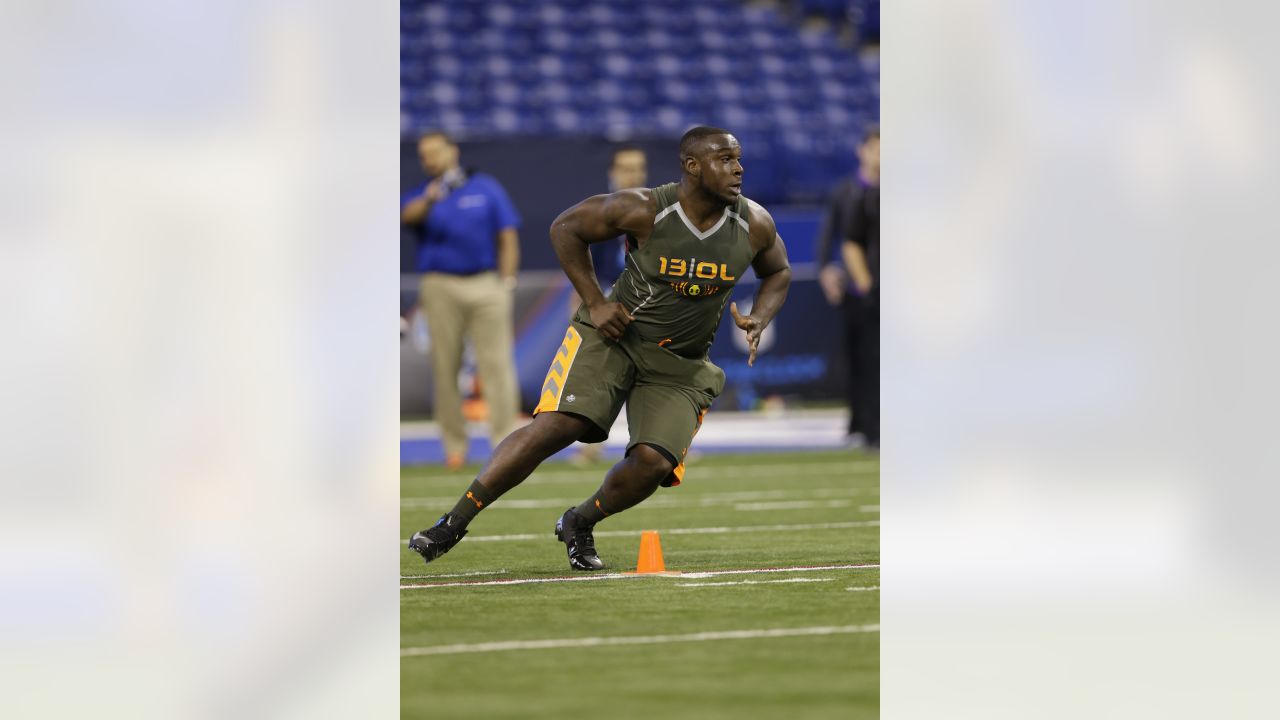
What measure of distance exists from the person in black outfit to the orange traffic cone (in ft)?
27.4

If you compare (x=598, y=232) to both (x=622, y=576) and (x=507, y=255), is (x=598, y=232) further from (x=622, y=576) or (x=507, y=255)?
(x=507, y=255)

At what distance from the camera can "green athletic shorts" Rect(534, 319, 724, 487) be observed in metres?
8.47

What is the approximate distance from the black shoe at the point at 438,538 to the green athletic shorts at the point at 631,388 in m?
0.67

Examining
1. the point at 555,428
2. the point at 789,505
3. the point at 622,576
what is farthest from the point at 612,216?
the point at 789,505

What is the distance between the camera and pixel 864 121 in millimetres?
27078

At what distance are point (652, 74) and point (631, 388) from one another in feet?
61.7

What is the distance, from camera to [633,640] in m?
6.41

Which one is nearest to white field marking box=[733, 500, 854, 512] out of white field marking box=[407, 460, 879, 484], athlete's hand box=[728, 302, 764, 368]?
white field marking box=[407, 460, 879, 484]

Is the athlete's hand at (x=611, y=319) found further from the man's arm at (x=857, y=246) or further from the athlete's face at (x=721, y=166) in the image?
the man's arm at (x=857, y=246)
